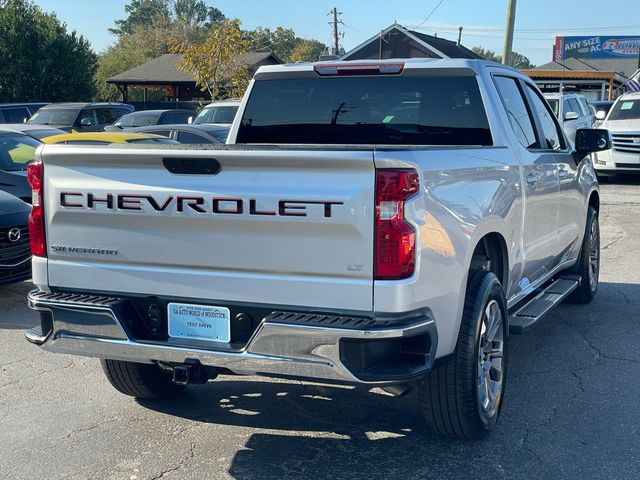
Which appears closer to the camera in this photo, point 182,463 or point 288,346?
point 288,346

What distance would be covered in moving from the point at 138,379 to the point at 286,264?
171cm

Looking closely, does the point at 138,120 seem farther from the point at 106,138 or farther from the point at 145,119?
the point at 106,138

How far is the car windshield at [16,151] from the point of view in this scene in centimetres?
1070

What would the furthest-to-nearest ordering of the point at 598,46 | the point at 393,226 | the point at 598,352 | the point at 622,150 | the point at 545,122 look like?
the point at 598,46, the point at 622,150, the point at 545,122, the point at 598,352, the point at 393,226

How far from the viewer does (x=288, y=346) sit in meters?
3.68

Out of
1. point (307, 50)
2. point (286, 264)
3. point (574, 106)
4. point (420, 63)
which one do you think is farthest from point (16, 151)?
point (307, 50)

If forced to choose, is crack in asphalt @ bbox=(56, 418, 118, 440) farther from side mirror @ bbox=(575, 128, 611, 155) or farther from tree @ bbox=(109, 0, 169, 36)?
tree @ bbox=(109, 0, 169, 36)

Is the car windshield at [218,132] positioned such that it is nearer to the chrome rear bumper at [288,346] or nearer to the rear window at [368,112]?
the rear window at [368,112]

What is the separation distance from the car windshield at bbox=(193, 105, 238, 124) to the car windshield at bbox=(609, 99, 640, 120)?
9.31m

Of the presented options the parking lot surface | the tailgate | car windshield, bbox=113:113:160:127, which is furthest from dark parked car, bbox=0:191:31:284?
car windshield, bbox=113:113:160:127

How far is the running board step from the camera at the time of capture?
5105 mm

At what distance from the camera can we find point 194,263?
394 cm

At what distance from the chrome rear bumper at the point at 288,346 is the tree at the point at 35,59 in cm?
3920

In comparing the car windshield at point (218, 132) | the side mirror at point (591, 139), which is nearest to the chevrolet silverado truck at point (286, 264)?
the side mirror at point (591, 139)
